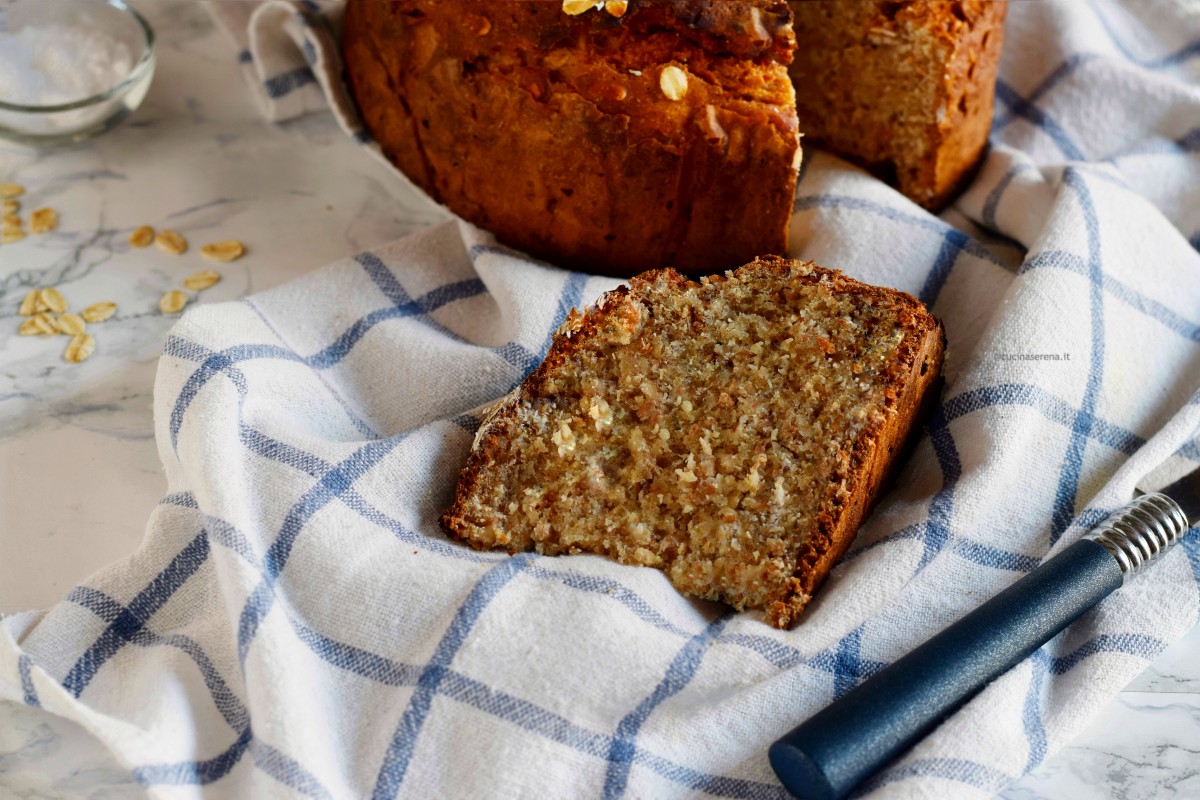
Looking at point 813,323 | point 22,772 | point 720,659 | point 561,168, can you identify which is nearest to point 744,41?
point 561,168

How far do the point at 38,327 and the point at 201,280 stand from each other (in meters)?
0.37

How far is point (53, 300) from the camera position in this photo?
278 centimetres

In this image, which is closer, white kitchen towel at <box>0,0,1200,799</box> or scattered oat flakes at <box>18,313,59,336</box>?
white kitchen towel at <box>0,0,1200,799</box>

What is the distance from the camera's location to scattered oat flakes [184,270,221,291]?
2.84 metres

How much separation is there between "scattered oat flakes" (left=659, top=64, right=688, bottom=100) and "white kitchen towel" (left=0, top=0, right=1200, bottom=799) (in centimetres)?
43

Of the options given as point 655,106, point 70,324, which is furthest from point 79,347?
point 655,106

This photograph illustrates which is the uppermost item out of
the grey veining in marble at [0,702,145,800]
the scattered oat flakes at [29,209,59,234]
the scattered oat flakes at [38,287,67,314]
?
the scattered oat flakes at [29,209,59,234]

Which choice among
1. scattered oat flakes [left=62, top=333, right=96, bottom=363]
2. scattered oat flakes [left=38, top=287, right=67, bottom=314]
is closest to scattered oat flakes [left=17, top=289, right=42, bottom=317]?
scattered oat flakes [left=38, top=287, right=67, bottom=314]

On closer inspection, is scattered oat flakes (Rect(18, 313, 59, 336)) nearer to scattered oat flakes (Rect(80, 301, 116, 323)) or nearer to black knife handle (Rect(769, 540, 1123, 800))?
scattered oat flakes (Rect(80, 301, 116, 323))

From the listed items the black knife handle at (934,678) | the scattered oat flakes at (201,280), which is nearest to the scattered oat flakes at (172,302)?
the scattered oat flakes at (201,280)

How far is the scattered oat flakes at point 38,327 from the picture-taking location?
271 centimetres

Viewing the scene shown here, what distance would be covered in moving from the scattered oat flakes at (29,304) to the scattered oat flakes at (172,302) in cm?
27

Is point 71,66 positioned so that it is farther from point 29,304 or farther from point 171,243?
point 29,304

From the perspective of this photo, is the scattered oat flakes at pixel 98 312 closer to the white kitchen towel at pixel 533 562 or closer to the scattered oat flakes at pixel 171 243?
the scattered oat flakes at pixel 171 243
